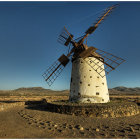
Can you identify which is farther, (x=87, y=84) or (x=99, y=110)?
(x=87, y=84)

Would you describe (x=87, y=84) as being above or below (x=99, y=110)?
above

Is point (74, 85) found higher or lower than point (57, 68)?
lower

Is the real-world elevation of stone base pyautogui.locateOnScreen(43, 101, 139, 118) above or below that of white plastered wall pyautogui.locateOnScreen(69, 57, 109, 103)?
below

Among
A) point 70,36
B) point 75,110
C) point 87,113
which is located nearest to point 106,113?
point 87,113

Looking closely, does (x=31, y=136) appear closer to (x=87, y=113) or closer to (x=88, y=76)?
(x=87, y=113)

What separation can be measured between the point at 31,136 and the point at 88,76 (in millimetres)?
9526

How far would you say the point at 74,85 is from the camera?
14781 mm

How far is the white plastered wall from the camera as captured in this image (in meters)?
13.7

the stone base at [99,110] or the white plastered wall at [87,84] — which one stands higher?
the white plastered wall at [87,84]

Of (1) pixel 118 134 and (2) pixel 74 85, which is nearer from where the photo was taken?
(1) pixel 118 134

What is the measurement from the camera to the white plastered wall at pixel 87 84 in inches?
539

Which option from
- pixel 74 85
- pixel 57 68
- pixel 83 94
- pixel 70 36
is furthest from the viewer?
pixel 57 68

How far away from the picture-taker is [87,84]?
14.0m

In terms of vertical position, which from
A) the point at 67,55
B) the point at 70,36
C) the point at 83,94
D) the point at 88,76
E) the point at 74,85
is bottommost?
the point at 83,94
